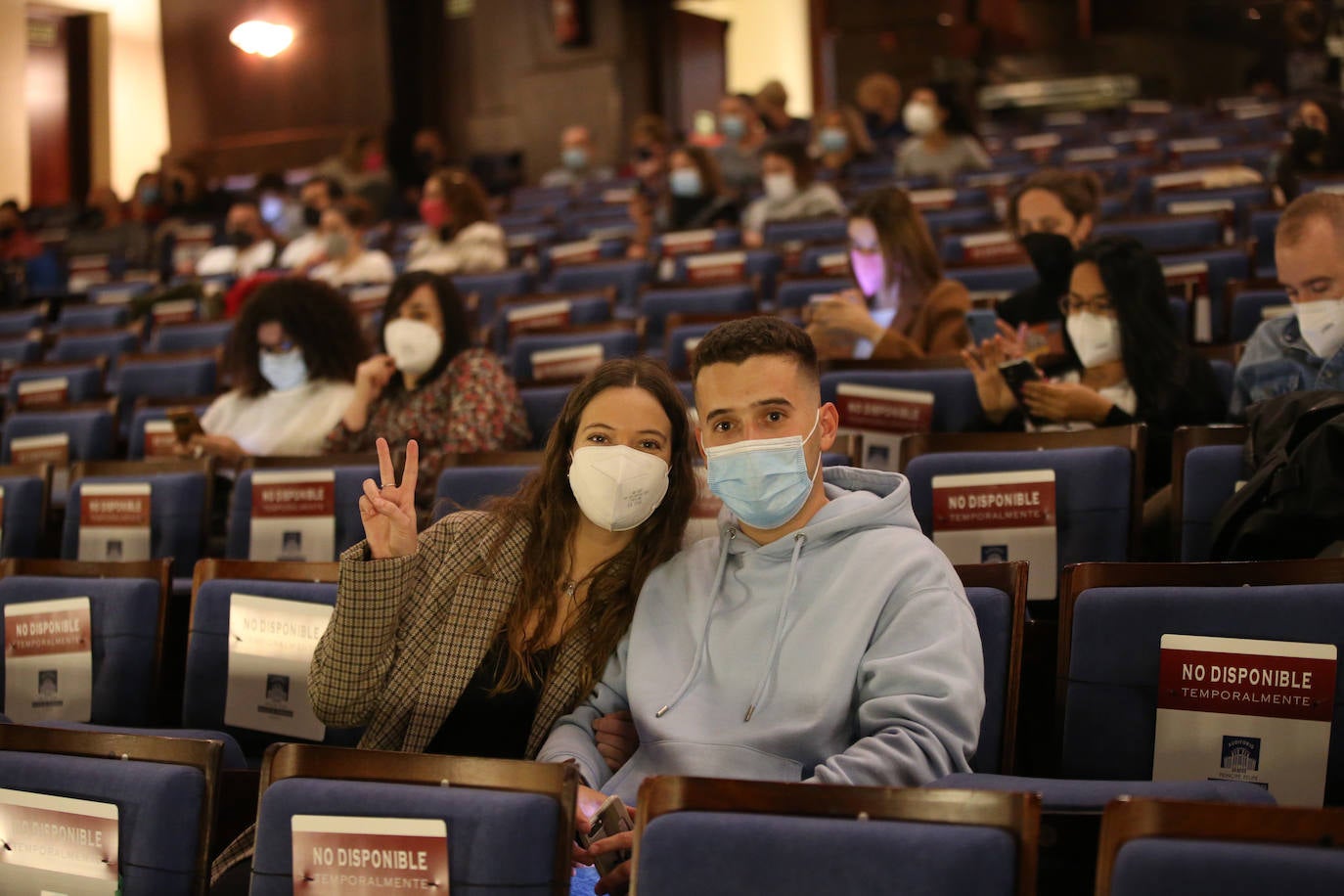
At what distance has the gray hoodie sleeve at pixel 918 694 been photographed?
5.41ft

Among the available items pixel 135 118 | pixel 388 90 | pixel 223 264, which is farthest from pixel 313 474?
pixel 135 118

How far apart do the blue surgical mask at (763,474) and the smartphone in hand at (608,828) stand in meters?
0.48

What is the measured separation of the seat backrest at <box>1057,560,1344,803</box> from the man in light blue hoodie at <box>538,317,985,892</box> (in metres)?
0.20

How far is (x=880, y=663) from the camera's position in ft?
5.76

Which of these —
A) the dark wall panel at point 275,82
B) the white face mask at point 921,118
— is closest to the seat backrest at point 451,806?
the white face mask at point 921,118

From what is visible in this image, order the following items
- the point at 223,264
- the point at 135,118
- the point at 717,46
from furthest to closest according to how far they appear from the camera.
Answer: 1. the point at 135,118
2. the point at 717,46
3. the point at 223,264

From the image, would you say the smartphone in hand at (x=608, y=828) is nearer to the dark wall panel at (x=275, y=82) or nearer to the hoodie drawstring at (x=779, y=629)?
the hoodie drawstring at (x=779, y=629)

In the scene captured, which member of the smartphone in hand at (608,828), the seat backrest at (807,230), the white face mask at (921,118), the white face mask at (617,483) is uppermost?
the white face mask at (921,118)

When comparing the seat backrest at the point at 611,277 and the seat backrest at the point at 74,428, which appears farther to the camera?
the seat backrest at the point at 611,277

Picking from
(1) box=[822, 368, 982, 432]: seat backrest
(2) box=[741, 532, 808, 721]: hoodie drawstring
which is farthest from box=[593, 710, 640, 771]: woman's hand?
(1) box=[822, 368, 982, 432]: seat backrest

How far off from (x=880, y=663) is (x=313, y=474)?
1.84 meters

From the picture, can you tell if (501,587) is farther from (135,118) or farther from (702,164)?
(135,118)

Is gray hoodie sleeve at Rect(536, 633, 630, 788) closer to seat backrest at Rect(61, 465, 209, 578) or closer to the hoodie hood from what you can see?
the hoodie hood

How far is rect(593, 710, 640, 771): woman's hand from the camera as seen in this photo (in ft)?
6.39
